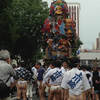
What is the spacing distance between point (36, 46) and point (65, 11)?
1215 cm

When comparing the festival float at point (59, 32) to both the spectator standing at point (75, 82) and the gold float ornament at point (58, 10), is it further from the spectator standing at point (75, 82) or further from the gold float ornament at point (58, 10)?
the spectator standing at point (75, 82)

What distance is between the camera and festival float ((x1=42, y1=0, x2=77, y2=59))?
2532 centimetres

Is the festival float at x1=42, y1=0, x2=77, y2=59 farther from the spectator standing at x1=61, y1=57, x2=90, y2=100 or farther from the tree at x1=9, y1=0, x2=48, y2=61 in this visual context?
the spectator standing at x1=61, y1=57, x2=90, y2=100

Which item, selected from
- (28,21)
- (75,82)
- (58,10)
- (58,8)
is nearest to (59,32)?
(58,10)

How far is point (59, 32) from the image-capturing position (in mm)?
25297

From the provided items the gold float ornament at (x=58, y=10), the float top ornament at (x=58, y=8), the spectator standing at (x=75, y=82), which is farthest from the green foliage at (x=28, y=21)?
the spectator standing at (x=75, y=82)

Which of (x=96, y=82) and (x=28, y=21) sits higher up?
(x=28, y=21)

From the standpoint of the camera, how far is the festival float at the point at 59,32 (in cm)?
2532

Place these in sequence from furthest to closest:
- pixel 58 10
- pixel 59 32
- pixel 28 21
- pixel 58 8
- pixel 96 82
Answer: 1. pixel 28 21
2. pixel 58 8
3. pixel 58 10
4. pixel 59 32
5. pixel 96 82

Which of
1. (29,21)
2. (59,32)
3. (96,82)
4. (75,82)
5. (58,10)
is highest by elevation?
(58,10)

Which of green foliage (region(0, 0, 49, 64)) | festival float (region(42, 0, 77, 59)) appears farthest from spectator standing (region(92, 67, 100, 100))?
green foliage (region(0, 0, 49, 64))

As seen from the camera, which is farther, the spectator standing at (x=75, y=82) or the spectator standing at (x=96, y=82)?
the spectator standing at (x=96, y=82)

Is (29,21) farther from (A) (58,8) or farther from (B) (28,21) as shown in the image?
(A) (58,8)

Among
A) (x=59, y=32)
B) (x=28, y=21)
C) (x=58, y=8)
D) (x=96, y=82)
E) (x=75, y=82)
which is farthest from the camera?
(x=28, y=21)
